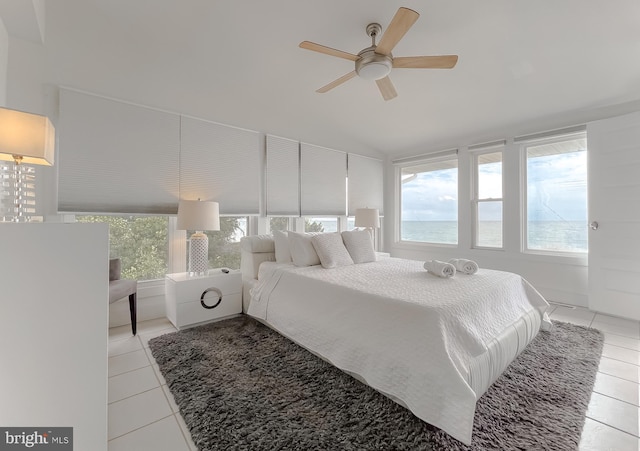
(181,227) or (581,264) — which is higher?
(181,227)

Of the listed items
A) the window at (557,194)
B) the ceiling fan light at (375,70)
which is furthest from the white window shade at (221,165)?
the window at (557,194)

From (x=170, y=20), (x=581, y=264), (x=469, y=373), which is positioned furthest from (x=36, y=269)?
(x=581, y=264)

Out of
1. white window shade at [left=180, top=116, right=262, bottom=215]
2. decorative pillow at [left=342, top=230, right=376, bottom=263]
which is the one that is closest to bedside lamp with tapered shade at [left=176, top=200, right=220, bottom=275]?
white window shade at [left=180, top=116, right=262, bottom=215]

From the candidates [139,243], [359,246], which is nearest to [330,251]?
[359,246]

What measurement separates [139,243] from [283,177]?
193cm

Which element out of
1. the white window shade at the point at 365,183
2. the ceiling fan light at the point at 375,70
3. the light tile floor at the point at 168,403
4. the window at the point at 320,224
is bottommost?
the light tile floor at the point at 168,403

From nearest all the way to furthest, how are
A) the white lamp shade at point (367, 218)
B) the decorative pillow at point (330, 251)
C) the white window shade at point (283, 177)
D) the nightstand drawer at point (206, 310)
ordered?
the nightstand drawer at point (206, 310) → the decorative pillow at point (330, 251) → the white window shade at point (283, 177) → the white lamp shade at point (367, 218)

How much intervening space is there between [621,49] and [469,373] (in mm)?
3241

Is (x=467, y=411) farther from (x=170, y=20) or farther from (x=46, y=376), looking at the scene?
(x=170, y=20)

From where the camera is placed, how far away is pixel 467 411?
1.29 m

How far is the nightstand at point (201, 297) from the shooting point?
8.84ft

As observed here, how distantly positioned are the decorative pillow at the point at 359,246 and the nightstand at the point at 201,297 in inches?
50.4

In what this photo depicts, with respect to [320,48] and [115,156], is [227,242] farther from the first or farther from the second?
[320,48]

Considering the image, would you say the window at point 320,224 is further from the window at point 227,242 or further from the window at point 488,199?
the window at point 488,199
